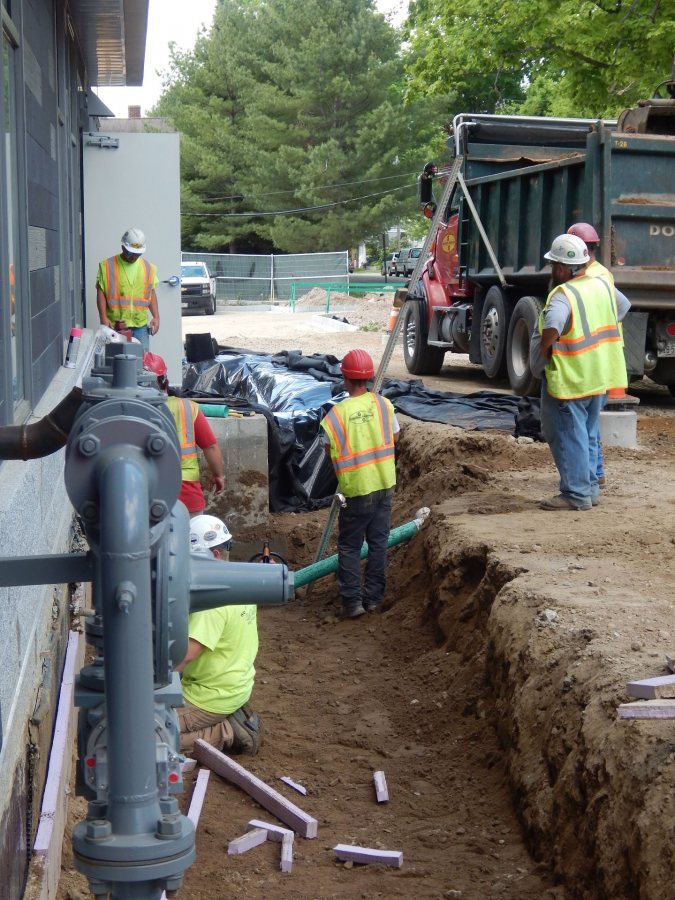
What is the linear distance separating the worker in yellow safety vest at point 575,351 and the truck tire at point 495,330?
482cm

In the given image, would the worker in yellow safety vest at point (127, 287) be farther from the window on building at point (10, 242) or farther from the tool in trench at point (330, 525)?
the window on building at point (10, 242)

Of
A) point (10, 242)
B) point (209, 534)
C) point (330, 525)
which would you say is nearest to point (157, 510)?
point (10, 242)

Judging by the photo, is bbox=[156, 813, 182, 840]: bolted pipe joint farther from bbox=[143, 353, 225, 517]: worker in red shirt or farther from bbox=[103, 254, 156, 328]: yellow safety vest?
bbox=[103, 254, 156, 328]: yellow safety vest

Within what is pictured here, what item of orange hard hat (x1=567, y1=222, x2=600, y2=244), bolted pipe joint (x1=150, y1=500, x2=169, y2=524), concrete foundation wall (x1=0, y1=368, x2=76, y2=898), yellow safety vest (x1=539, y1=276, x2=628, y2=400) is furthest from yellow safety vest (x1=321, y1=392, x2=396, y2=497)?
bolted pipe joint (x1=150, y1=500, x2=169, y2=524)

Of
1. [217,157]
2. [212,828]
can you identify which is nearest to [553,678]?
[212,828]

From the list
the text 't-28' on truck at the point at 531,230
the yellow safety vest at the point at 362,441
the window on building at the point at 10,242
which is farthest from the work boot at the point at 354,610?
the window on building at the point at 10,242

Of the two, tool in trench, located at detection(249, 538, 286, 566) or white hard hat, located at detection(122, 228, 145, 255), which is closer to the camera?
tool in trench, located at detection(249, 538, 286, 566)

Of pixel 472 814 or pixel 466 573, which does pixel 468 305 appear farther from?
pixel 472 814

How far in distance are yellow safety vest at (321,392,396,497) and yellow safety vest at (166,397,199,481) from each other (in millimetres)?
1119

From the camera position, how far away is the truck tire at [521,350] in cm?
1205

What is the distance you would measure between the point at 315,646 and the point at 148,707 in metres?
6.65

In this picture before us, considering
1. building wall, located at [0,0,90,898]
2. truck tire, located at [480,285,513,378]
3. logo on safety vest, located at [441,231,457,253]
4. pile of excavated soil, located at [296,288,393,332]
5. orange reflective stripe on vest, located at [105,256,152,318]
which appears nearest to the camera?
building wall, located at [0,0,90,898]

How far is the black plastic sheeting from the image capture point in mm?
11508

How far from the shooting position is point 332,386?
1298 cm
